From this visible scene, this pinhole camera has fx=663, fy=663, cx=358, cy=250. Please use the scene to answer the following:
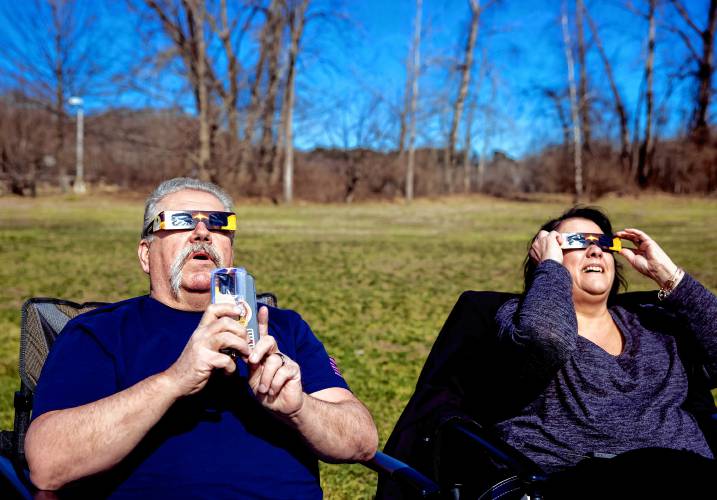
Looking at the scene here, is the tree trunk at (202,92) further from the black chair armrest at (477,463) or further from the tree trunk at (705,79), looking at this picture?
the black chair armrest at (477,463)

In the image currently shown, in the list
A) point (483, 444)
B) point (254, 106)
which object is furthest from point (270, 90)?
point (483, 444)

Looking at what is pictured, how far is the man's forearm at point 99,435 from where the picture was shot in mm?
1751

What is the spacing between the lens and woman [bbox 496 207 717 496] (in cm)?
238

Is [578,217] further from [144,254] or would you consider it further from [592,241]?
[144,254]

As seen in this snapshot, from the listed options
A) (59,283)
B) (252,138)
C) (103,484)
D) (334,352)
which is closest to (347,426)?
(103,484)

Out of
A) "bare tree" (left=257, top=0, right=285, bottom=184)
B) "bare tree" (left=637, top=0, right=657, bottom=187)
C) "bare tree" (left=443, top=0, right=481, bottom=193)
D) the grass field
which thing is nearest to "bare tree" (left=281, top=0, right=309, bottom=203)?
"bare tree" (left=257, top=0, right=285, bottom=184)

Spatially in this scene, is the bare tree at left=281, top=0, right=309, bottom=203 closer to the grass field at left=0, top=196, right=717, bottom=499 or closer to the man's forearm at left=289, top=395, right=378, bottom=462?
the grass field at left=0, top=196, right=717, bottom=499

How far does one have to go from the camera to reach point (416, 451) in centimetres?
254

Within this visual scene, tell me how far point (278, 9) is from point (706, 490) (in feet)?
111

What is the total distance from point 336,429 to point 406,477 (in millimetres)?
262

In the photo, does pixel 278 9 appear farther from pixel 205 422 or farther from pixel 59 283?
pixel 205 422

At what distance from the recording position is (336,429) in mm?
2025

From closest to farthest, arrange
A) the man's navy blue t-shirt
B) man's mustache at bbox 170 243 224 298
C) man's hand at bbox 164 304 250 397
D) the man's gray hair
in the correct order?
1. man's hand at bbox 164 304 250 397
2. the man's navy blue t-shirt
3. man's mustache at bbox 170 243 224 298
4. the man's gray hair

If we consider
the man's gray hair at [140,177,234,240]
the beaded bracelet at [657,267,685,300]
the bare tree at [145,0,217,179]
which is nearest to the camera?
the man's gray hair at [140,177,234,240]
